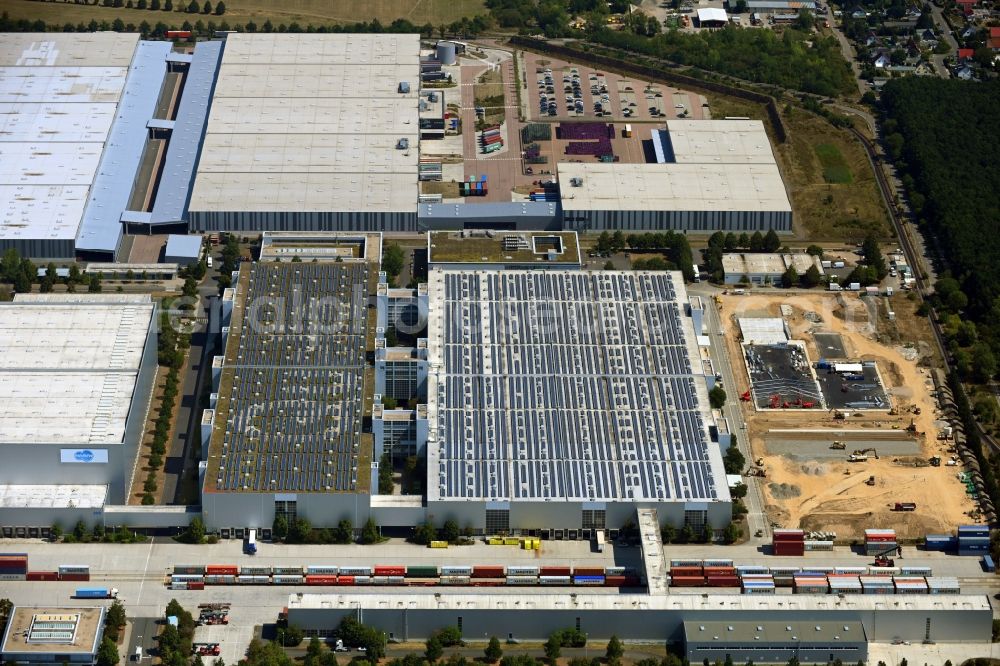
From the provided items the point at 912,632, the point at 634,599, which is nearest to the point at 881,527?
the point at 912,632

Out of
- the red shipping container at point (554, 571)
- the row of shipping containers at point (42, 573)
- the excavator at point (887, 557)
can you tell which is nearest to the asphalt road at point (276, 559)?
the row of shipping containers at point (42, 573)

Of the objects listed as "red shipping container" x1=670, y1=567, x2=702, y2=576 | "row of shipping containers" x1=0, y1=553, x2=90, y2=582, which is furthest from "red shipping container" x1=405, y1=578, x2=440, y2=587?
"row of shipping containers" x1=0, y1=553, x2=90, y2=582

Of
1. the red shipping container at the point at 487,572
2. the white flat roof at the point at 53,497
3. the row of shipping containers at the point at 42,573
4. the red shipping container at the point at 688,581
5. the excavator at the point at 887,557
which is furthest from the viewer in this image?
the white flat roof at the point at 53,497

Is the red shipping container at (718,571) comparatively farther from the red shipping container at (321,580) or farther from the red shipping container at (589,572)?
the red shipping container at (321,580)

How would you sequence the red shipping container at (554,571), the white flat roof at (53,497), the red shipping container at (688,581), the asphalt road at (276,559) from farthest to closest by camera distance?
the white flat roof at (53,497) < the red shipping container at (554,571) < the red shipping container at (688,581) < the asphalt road at (276,559)

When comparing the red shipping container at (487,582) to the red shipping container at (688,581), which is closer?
the red shipping container at (688,581)

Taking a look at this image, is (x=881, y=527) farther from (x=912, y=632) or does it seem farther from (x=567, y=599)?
(x=567, y=599)
